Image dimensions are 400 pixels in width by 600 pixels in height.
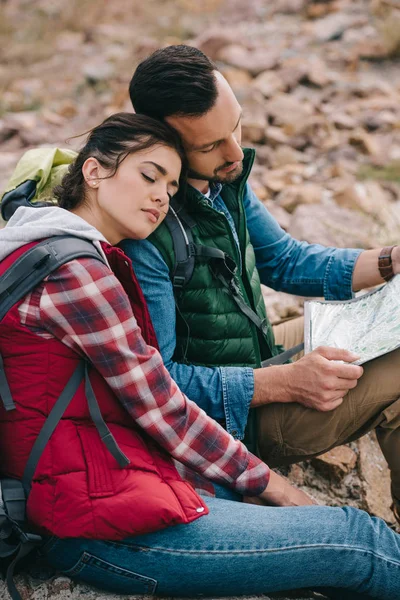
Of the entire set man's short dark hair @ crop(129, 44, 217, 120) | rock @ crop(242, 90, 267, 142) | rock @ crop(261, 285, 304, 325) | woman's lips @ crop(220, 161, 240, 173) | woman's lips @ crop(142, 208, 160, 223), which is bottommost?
rock @ crop(242, 90, 267, 142)

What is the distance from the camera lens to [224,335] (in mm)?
2309

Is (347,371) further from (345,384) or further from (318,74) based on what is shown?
(318,74)

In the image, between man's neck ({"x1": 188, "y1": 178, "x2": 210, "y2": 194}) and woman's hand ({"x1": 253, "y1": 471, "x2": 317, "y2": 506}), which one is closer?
woman's hand ({"x1": 253, "y1": 471, "x2": 317, "y2": 506})

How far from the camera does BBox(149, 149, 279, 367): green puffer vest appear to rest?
2232 mm

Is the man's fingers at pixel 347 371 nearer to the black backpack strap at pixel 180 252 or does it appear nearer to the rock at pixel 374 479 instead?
the black backpack strap at pixel 180 252

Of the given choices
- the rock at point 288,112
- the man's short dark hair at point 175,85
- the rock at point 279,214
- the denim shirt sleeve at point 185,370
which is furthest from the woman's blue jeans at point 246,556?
the rock at point 288,112

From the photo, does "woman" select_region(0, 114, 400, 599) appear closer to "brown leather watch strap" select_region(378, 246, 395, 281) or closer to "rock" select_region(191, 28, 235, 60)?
"brown leather watch strap" select_region(378, 246, 395, 281)

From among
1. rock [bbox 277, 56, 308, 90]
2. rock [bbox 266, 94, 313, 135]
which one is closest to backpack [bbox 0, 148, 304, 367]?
rock [bbox 266, 94, 313, 135]

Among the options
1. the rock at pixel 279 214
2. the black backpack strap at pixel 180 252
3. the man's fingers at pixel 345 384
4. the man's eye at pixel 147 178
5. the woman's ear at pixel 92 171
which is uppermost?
the woman's ear at pixel 92 171

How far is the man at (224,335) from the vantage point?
2139 millimetres

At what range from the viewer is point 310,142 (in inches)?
261

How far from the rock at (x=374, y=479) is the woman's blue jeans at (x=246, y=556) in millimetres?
689

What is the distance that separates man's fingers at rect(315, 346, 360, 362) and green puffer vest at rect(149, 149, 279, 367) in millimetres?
296

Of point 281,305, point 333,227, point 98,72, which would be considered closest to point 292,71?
point 98,72
